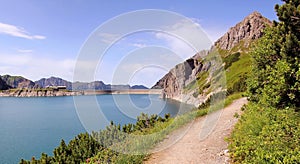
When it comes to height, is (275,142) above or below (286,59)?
below

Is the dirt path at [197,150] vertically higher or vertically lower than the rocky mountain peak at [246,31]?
lower

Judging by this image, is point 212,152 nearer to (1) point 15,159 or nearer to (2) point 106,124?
(2) point 106,124

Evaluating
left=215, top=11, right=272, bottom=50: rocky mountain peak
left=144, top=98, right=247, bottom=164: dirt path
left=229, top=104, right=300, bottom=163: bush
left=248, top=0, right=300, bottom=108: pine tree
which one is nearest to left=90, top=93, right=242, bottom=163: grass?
left=144, top=98, right=247, bottom=164: dirt path

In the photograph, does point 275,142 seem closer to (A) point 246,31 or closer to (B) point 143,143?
(B) point 143,143

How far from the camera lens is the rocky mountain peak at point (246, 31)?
150 meters

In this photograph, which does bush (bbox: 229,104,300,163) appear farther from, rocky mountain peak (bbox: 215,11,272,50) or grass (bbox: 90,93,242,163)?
rocky mountain peak (bbox: 215,11,272,50)

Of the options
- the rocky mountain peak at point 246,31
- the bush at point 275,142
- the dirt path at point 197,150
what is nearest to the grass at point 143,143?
the dirt path at point 197,150

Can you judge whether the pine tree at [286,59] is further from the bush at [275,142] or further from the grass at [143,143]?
the grass at [143,143]

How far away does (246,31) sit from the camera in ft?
529

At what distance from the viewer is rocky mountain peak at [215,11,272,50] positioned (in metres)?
150

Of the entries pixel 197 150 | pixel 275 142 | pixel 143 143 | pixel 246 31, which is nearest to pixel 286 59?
pixel 275 142

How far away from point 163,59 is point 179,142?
5.64 m

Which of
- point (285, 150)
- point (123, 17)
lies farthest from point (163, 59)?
point (285, 150)

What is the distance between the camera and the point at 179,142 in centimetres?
1496
